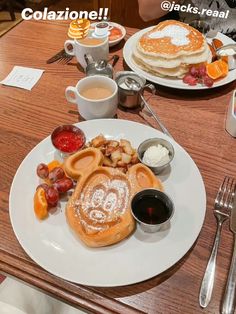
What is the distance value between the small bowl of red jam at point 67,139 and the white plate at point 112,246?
11 centimetres

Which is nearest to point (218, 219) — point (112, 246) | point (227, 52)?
point (112, 246)

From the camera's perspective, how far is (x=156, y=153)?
979 mm

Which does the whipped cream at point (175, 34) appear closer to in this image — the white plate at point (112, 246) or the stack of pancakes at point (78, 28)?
the stack of pancakes at point (78, 28)

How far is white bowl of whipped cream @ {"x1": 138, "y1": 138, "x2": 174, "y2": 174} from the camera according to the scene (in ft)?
3.16

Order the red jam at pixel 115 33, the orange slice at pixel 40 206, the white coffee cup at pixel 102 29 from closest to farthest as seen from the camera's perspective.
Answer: the orange slice at pixel 40 206
the white coffee cup at pixel 102 29
the red jam at pixel 115 33

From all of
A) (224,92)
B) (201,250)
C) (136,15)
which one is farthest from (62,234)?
(136,15)

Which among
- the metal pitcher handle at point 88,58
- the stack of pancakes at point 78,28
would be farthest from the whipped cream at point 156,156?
the stack of pancakes at point 78,28

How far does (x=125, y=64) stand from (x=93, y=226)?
90cm

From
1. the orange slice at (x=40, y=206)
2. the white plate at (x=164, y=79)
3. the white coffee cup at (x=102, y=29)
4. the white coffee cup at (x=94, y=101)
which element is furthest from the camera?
the white coffee cup at (x=102, y=29)

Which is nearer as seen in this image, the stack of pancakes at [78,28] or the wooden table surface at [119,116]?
the wooden table surface at [119,116]

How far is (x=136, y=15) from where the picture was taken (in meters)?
2.45

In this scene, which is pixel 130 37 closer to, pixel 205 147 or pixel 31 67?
pixel 31 67

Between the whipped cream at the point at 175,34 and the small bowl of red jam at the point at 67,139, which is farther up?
the whipped cream at the point at 175,34

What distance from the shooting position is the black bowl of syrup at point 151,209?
82 centimetres
